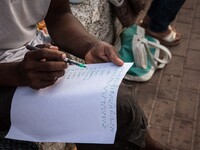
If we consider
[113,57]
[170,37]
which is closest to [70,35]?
[113,57]

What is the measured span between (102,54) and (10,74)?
1.12 feet

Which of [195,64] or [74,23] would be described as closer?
[74,23]

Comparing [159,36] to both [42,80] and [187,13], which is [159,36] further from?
[42,80]

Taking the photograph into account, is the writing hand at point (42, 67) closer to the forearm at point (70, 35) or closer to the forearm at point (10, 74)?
the forearm at point (10, 74)

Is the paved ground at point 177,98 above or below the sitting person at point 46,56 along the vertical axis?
below

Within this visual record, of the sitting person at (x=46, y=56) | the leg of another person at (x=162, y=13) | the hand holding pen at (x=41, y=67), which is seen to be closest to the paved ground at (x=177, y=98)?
the leg of another person at (x=162, y=13)

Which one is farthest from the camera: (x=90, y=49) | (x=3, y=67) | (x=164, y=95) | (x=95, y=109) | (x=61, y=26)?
(x=164, y=95)

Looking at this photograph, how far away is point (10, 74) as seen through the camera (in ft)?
3.72

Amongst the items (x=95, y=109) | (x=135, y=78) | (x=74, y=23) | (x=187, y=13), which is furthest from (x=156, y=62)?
(x=95, y=109)

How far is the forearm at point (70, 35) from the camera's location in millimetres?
1346

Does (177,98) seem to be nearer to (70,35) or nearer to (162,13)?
(162,13)

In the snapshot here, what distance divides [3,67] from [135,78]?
138 cm

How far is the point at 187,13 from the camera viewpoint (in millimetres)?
3084

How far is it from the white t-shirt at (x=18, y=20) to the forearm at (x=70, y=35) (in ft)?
0.31
